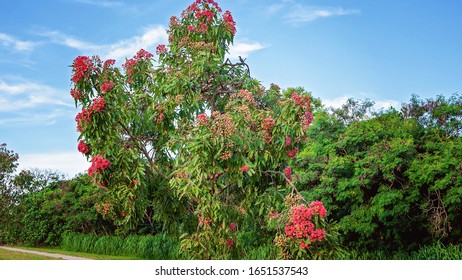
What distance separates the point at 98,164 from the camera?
682 cm

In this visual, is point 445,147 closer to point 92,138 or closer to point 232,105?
point 232,105

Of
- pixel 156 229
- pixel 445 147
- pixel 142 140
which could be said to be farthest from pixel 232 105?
pixel 156 229

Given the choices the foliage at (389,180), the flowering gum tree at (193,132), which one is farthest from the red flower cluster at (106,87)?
the foliage at (389,180)

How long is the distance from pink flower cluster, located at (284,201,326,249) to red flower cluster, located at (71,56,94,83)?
3.45 meters

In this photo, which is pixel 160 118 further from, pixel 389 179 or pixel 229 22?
pixel 389 179

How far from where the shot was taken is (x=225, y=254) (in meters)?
7.51

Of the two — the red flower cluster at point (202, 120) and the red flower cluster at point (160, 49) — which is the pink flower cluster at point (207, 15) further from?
the red flower cluster at point (202, 120)

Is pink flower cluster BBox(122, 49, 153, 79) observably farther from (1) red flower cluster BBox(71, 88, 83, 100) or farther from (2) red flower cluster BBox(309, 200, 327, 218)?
(2) red flower cluster BBox(309, 200, 327, 218)

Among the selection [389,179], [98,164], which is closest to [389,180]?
[389,179]

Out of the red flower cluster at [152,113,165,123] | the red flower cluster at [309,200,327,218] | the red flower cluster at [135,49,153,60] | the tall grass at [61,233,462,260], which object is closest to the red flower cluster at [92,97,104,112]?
the red flower cluster at [152,113,165,123]

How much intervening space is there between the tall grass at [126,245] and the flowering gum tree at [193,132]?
6645mm

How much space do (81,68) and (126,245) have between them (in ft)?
36.0

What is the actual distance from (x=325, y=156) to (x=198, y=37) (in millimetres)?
5754
